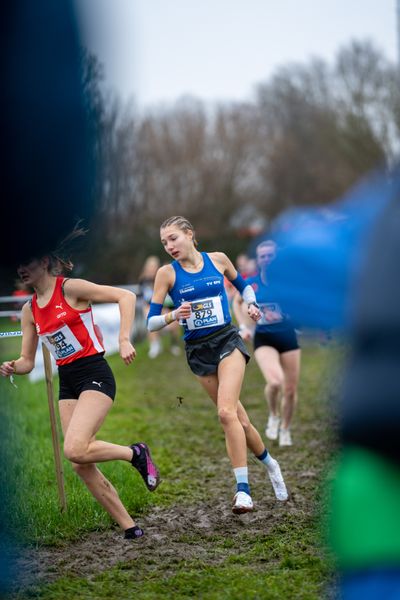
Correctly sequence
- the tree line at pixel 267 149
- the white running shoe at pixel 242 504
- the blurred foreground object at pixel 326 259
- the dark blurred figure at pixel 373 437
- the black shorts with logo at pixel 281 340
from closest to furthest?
1. the dark blurred figure at pixel 373 437
2. the blurred foreground object at pixel 326 259
3. the white running shoe at pixel 242 504
4. the black shorts with logo at pixel 281 340
5. the tree line at pixel 267 149

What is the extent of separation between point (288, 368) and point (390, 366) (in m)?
6.37

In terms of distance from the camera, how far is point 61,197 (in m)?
2.81

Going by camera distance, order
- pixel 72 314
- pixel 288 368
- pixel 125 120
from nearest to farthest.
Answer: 1. pixel 125 120
2. pixel 72 314
3. pixel 288 368

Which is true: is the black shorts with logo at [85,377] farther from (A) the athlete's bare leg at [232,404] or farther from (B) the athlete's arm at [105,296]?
(A) the athlete's bare leg at [232,404]

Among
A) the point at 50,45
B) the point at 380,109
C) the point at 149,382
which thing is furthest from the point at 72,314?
the point at 380,109

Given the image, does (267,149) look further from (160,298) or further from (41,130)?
(41,130)

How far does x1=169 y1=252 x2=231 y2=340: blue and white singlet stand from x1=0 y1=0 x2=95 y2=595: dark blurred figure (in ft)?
9.56

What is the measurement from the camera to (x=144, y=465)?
572 cm

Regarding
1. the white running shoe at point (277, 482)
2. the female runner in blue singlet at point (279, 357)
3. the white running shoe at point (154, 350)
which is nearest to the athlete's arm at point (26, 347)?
the white running shoe at point (277, 482)

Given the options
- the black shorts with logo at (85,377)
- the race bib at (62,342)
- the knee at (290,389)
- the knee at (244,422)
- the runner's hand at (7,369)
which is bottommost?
the knee at (244,422)

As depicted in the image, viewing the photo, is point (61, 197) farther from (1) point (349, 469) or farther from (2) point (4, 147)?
(1) point (349, 469)

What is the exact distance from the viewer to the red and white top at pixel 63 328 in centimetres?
515

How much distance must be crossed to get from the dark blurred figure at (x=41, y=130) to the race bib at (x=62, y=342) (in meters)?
2.25

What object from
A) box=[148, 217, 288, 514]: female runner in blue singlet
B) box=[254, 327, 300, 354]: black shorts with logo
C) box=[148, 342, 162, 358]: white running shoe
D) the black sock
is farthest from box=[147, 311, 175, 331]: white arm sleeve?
box=[148, 342, 162, 358]: white running shoe
